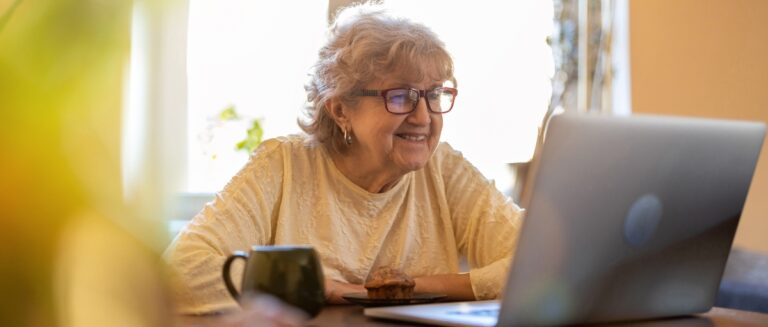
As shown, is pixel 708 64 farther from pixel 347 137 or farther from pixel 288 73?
pixel 347 137

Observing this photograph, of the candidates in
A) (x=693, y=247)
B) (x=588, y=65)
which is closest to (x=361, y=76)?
(x=693, y=247)

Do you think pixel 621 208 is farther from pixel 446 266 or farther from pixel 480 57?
pixel 480 57

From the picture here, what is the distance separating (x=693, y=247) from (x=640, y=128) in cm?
25

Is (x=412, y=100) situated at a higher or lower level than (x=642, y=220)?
higher

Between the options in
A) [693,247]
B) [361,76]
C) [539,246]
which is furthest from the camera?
[361,76]

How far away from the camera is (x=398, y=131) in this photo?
1.99 metres

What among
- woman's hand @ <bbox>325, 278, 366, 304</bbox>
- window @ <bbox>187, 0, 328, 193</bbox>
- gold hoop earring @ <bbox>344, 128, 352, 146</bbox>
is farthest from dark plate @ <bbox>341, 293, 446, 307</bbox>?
window @ <bbox>187, 0, 328, 193</bbox>

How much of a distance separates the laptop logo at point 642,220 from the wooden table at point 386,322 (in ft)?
0.52

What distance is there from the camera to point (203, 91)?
11.0 ft

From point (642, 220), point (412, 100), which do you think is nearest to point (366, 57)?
point (412, 100)

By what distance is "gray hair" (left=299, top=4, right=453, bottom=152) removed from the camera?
1979mm

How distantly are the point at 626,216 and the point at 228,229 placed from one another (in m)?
0.94

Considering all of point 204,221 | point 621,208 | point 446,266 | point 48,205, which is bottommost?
point 446,266

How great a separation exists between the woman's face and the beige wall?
85.8 inches
